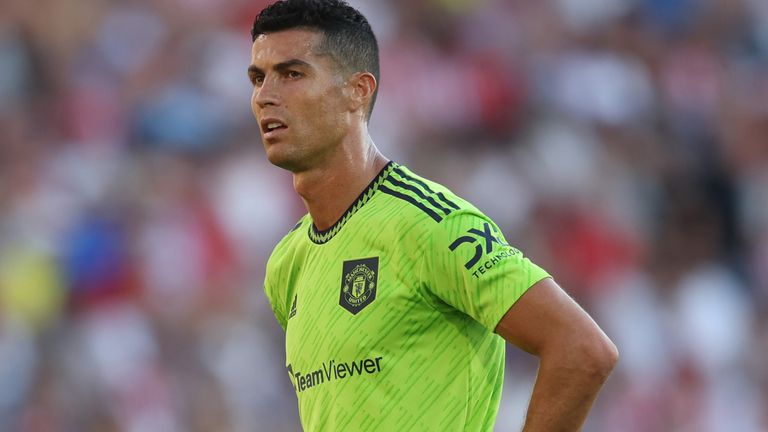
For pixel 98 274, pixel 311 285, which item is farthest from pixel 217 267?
pixel 311 285

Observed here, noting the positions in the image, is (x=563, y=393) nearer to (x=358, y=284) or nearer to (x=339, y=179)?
(x=358, y=284)

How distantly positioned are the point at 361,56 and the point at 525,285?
1.02 meters

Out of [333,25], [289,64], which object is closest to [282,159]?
[289,64]

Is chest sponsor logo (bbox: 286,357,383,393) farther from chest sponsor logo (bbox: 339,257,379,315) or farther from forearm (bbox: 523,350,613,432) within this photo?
forearm (bbox: 523,350,613,432)

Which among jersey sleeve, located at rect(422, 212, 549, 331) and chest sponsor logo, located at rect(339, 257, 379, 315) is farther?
chest sponsor logo, located at rect(339, 257, 379, 315)

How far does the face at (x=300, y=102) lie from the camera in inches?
158

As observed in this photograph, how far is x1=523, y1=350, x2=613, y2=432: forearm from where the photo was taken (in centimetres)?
346

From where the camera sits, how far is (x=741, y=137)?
12258 millimetres

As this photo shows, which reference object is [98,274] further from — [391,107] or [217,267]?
[391,107]

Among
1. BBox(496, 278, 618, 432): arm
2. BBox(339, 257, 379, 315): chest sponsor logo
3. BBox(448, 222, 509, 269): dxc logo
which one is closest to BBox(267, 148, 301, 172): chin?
BBox(339, 257, 379, 315): chest sponsor logo

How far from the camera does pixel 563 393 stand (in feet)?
11.4

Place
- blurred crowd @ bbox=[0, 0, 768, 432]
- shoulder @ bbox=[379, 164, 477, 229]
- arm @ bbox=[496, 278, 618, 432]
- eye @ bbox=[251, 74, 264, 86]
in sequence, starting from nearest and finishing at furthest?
arm @ bbox=[496, 278, 618, 432]
shoulder @ bbox=[379, 164, 477, 229]
eye @ bbox=[251, 74, 264, 86]
blurred crowd @ bbox=[0, 0, 768, 432]

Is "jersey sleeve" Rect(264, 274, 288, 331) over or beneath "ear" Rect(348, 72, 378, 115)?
beneath

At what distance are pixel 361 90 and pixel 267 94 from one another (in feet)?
0.97
